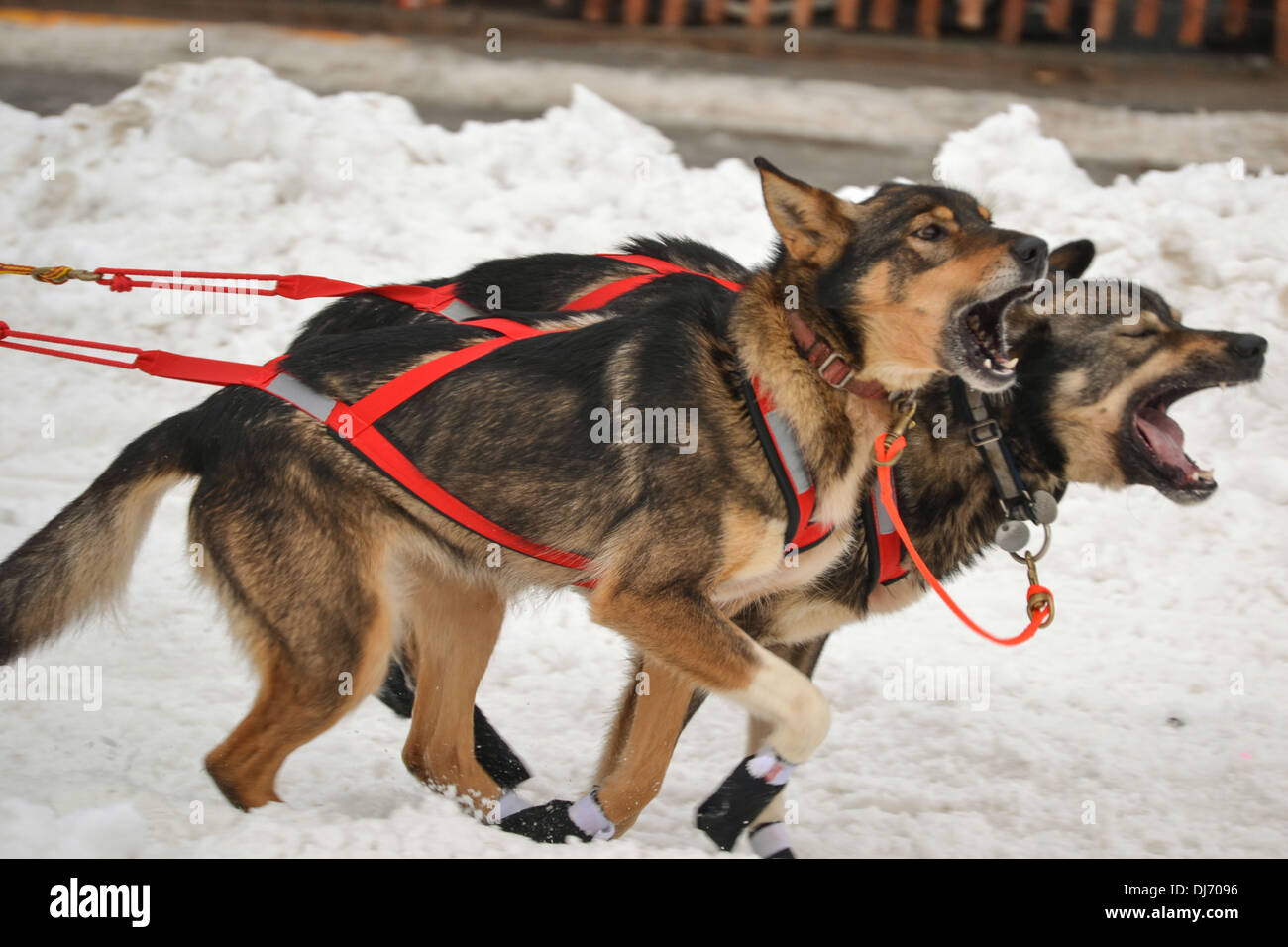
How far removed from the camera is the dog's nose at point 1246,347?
12.5 ft

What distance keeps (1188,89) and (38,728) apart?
28.0 feet

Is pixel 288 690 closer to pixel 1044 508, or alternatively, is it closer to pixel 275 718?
pixel 275 718

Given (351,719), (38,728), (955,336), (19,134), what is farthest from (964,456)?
(19,134)

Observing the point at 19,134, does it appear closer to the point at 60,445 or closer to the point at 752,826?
the point at 60,445

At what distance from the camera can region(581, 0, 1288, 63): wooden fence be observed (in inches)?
414

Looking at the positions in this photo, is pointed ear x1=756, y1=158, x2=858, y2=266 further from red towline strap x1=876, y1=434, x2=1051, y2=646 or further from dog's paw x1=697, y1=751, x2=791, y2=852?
dog's paw x1=697, y1=751, x2=791, y2=852

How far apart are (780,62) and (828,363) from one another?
693cm

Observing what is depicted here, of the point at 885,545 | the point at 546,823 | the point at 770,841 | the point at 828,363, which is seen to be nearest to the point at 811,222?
the point at 828,363

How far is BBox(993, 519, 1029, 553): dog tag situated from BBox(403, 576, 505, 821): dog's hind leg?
5.07 feet

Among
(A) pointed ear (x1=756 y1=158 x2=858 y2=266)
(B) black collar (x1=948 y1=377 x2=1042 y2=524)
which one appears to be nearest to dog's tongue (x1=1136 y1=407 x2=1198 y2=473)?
(B) black collar (x1=948 y1=377 x2=1042 y2=524)

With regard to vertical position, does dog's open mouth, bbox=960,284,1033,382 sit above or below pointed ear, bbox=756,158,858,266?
below

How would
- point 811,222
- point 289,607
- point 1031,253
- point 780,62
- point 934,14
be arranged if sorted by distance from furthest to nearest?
point 934,14
point 780,62
point 811,222
point 289,607
point 1031,253

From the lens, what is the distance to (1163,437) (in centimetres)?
398

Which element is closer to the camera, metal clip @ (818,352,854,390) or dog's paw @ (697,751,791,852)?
metal clip @ (818,352,854,390)
